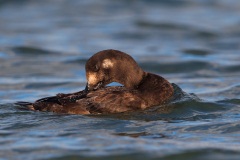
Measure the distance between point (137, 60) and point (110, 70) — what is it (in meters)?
5.88

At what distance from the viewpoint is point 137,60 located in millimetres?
16641

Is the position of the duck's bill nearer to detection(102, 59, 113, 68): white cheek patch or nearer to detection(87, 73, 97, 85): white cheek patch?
detection(87, 73, 97, 85): white cheek patch

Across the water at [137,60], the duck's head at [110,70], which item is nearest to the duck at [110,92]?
the duck's head at [110,70]

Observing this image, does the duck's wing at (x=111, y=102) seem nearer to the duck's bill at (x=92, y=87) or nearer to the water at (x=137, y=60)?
the water at (x=137, y=60)

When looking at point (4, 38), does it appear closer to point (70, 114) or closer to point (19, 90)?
point (19, 90)

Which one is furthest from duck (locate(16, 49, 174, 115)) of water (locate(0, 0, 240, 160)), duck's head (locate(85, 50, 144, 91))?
water (locate(0, 0, 240, 160))

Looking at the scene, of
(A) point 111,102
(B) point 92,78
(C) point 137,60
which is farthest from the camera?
(C) point 137,60

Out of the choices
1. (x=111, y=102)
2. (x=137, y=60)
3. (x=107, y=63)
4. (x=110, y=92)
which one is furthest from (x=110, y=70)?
(x=137, y=60)

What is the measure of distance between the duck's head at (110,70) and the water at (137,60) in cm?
66

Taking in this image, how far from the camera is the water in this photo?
8898 mm

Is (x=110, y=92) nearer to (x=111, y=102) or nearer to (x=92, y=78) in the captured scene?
(x=111, y=102)

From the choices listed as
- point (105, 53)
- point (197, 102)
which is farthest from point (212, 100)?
point (105, 53)

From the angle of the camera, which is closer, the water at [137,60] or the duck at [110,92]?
the water at [137,60]

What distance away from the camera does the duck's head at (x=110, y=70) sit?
10617 millimetres
